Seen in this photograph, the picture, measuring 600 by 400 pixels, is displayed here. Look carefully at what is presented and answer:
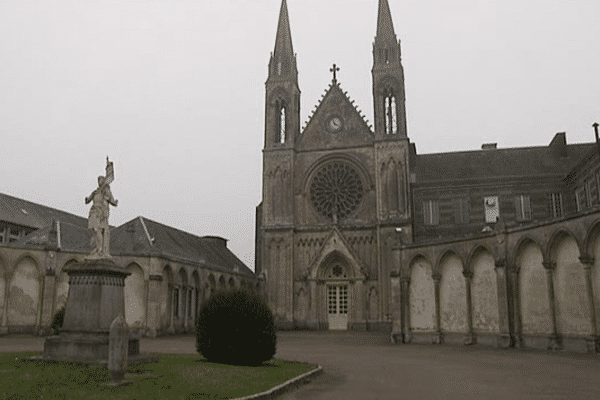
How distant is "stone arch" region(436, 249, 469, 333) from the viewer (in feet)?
87.4

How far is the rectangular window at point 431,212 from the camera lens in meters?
45.0

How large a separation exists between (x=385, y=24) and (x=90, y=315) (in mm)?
42554

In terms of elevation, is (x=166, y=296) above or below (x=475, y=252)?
below

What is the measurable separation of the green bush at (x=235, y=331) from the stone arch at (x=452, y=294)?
14.4 m

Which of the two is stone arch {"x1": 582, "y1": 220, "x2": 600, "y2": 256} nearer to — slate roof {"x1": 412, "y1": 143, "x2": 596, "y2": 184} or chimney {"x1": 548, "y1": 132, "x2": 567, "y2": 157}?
slate roof {"x1": 412, "y1": 143, "x2": 596, "y2": 184}

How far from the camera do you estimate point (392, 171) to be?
146 feet

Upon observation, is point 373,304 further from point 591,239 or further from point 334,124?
point 591,239

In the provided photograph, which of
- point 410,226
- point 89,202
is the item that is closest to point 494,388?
point 89,202

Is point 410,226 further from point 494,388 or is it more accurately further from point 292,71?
point 494,388

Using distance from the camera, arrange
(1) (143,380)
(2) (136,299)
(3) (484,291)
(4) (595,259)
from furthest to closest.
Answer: (2) (136,299) < (3) (484,291) < (4) (595,259) < (1) (143,380)

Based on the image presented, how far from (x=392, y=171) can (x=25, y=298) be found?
2841 centimetres

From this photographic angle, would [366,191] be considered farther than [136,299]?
Yes

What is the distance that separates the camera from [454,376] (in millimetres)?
13953

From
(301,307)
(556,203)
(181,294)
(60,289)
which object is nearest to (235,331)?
(60,289)
